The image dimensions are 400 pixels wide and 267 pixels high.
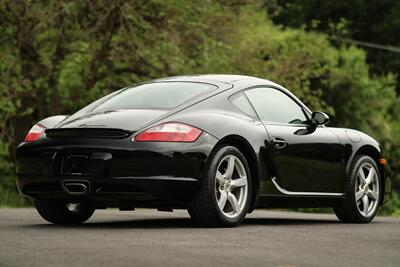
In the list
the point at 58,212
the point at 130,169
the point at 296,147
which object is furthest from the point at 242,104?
the point at 58,212

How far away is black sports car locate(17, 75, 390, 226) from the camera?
9.00 meters

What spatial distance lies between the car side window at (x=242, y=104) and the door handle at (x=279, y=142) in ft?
0.88

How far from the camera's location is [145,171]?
8969mm

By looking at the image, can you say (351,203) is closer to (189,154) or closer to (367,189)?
(367,189)

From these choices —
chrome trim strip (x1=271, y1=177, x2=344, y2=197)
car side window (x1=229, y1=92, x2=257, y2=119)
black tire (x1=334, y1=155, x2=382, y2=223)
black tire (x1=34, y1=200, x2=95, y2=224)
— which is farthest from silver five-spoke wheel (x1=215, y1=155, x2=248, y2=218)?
black tire (x1=334, y1=155, x2=382, y2=223)

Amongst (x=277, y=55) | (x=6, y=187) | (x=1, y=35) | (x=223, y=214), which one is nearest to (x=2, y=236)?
(x=223, y=214)

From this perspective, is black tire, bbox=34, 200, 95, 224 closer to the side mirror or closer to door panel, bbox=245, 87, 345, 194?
door panel, bbox=245, 87, 345, 194

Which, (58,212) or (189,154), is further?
(58,212)

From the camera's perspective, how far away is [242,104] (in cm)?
1002

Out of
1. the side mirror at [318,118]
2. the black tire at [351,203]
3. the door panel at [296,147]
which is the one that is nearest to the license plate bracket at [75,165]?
the door panel at [296,147]

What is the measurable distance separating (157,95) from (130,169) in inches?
44.7

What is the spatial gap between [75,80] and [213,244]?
2034cm

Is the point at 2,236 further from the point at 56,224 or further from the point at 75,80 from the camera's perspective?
the point at 75,80

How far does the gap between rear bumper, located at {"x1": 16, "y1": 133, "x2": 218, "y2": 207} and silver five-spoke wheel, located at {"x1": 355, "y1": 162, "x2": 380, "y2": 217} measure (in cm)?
259
